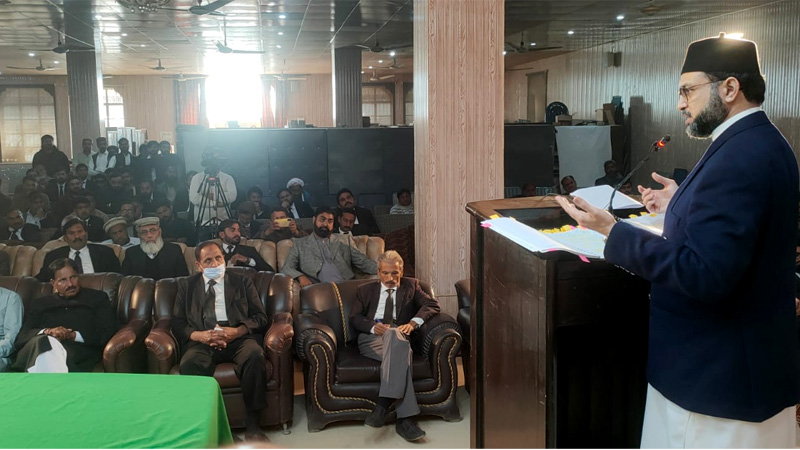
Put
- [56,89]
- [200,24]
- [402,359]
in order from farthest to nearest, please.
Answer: [56,89] < [200,24] < [402,359]

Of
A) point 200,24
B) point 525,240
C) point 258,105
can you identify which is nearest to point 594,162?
point 200,24

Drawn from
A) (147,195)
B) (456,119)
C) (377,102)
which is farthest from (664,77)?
(377,102)

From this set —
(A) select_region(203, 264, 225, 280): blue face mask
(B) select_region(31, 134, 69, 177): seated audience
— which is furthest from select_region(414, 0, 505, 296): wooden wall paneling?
(B) select_region(31, 134, 69, 177): seated audience

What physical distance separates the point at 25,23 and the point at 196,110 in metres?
11.3

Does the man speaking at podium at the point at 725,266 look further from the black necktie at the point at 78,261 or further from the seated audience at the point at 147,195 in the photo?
the seated audience at the point at 147,195

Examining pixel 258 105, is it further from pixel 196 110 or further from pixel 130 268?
pixel 130 268

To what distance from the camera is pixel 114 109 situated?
2184cm

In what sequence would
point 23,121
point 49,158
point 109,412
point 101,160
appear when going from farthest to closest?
1. point 23,121
2. point 101,160
3. point 49,158
4. point 109,412

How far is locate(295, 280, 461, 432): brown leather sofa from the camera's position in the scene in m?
4.27

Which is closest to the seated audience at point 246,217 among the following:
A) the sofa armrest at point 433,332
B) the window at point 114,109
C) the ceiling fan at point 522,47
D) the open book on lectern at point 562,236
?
the sofa armrest at point 433,332

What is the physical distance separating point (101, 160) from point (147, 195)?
3424 millimetres

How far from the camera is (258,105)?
74.8 feet

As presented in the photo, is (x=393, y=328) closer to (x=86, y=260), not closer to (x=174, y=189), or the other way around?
(x=86, y=260)

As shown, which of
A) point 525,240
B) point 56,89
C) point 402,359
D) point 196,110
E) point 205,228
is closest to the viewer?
point 525,240
